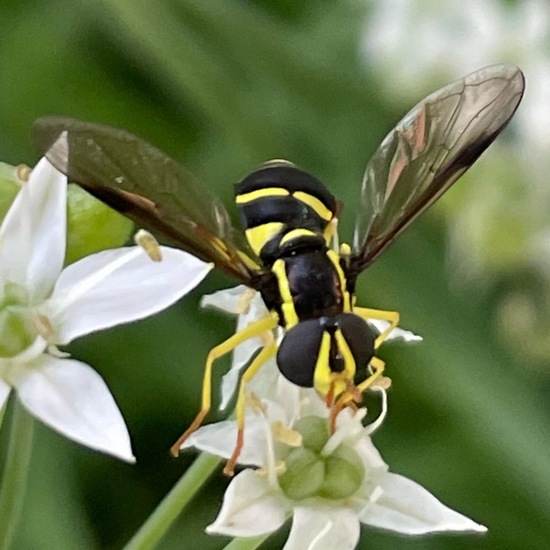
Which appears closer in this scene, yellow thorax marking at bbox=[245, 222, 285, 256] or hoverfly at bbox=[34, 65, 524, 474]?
hoverfly at bbox=[34, 65, 524, 474]

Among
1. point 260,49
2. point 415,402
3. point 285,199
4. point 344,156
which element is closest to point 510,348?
point 415,402

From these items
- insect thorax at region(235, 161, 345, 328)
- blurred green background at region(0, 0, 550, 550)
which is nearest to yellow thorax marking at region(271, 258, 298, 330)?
insect thorax at region(235, 161, 345, 328)

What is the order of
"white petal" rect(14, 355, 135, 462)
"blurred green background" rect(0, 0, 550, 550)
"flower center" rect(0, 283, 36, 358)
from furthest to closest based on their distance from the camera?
"blurred green background" rect(0, 0, 550, 550)
"flower center" rect(0, 283, 36, 358)
"white petal" rect(14, 355, 135, 462)

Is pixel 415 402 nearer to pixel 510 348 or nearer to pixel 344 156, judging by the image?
pixel 510 348

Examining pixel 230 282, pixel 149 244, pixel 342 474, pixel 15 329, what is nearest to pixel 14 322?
pixel 15 329

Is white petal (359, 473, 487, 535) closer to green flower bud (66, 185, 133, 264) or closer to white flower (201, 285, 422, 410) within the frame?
white flower (201, 285, 422, 410)
